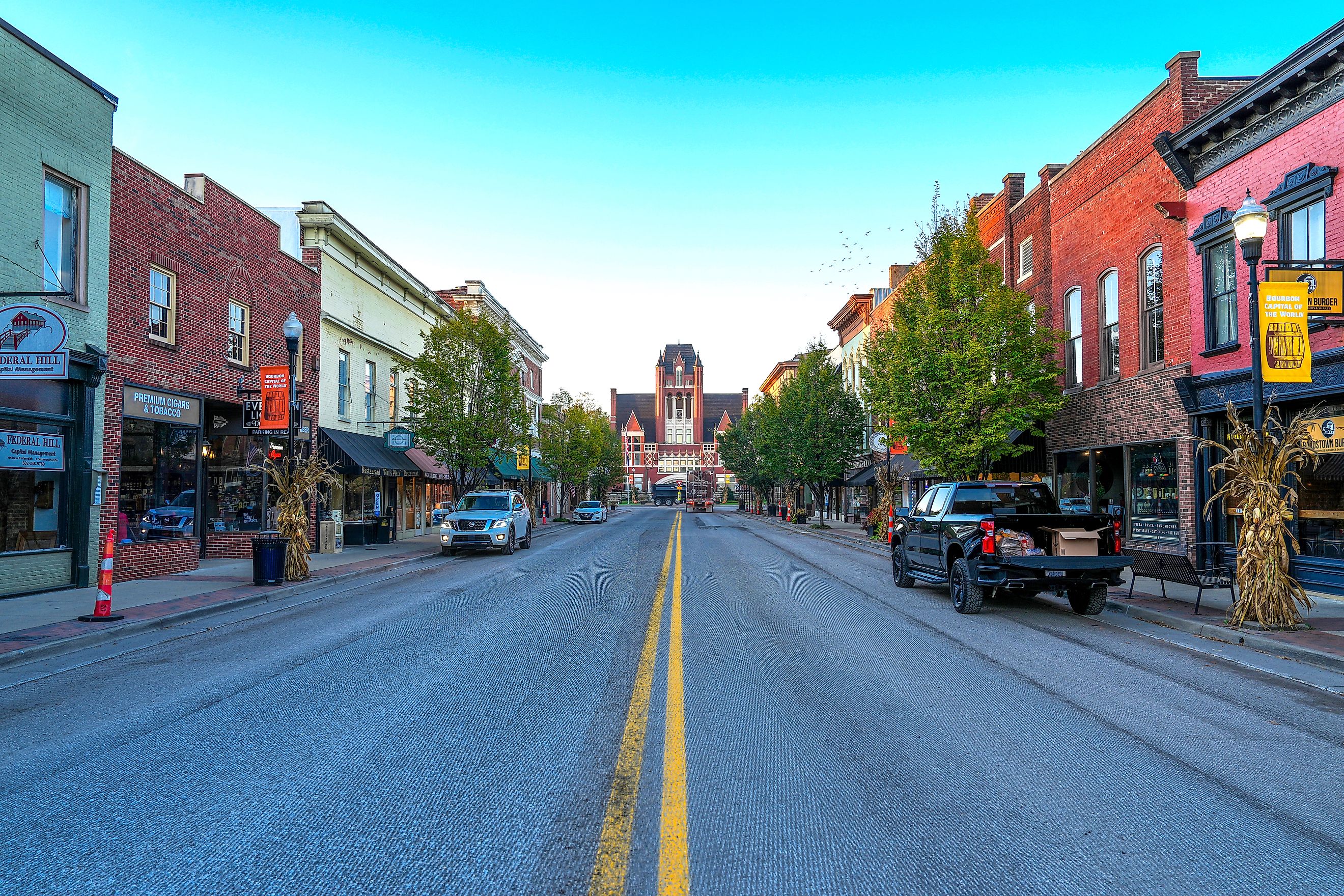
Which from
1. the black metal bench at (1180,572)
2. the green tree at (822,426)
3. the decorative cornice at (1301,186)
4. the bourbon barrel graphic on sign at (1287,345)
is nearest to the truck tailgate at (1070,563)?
the black metal bench at (1180,572)

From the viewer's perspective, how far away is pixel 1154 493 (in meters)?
17.6

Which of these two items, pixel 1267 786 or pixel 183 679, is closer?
pixel 1267 786

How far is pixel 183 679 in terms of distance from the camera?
7238 millimetres

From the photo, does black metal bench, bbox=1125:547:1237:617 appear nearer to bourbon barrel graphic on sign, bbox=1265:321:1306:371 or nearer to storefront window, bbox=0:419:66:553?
bourbon barrel graphic on sign, bbox=1265:321:1306:371

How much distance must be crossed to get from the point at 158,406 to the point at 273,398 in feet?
7.53

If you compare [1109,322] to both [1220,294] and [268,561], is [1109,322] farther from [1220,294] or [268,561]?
[268,561]

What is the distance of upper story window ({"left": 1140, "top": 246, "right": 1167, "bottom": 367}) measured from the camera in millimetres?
17469

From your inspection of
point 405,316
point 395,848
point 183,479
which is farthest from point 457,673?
point 405,316

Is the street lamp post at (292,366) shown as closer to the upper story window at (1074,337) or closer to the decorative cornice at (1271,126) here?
the decorative cornice at (1271,126)

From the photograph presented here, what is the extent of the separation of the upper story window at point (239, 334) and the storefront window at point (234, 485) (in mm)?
1996

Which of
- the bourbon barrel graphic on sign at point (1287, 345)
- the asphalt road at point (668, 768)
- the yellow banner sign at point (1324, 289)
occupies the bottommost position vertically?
the asphalt road at point (668, 768)

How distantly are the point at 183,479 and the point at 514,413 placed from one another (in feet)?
42.9

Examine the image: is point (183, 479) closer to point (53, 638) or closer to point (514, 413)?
point (53, 638)

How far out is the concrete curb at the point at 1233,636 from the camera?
8062 mm
